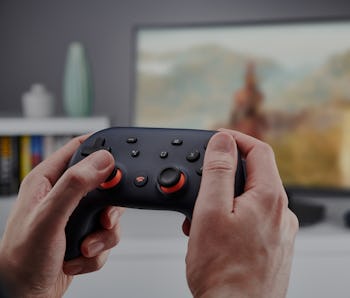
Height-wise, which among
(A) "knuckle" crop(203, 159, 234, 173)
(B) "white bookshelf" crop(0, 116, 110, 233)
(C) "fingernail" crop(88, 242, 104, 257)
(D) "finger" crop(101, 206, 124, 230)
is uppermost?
(A) "knuckle" crop(203, 159, 234, 173)

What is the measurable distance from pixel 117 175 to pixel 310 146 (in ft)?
4.32

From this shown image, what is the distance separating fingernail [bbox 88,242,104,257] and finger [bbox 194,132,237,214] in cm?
20

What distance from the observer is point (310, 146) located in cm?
182

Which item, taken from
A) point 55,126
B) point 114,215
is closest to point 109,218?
point 114,215

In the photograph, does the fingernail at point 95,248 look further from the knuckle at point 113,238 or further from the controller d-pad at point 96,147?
the controller d-pad at point 96,147

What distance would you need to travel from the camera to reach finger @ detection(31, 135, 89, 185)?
2.12 feet

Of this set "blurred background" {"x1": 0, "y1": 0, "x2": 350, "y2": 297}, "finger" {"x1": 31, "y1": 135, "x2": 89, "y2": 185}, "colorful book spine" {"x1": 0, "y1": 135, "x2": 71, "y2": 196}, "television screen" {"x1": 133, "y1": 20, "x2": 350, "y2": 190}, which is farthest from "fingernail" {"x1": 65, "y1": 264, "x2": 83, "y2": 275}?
"television screen" {"x1": 133, "y1": 20, "x2": 350, "y2": 190}

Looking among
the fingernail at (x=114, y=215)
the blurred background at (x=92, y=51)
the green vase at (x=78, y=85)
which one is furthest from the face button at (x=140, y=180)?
the green vase at (x=78, y=85)

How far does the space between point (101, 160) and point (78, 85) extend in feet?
3.97

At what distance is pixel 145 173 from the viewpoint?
2.02 feet

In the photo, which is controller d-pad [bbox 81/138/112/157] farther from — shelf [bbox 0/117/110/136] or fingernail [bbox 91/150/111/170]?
shelf [bbox 0/117/110/136]

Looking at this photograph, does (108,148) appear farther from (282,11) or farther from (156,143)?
(282,11)

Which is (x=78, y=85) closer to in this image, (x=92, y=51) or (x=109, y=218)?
(x=92, y=51)

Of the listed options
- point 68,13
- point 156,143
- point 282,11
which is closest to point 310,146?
point 282,11
